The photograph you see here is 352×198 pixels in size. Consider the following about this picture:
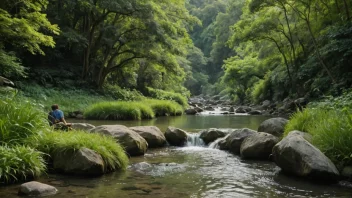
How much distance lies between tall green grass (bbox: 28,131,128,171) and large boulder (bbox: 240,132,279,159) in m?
3.73

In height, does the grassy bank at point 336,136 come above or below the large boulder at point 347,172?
above

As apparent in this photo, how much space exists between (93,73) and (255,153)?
70.8 ft

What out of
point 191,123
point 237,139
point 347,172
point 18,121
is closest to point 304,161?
point 347,172

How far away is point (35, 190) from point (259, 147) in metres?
6.20

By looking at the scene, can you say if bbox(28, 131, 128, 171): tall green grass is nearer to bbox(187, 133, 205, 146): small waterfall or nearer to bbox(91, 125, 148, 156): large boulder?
bbox(91, 125, 148, 156): large boulder

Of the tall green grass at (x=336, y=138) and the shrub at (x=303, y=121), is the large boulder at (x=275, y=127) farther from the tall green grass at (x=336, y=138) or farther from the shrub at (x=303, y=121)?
the tall green grass at (x=336, y=138)

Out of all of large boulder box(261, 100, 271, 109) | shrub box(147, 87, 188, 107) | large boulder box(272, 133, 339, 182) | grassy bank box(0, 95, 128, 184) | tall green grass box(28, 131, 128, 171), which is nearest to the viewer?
grassy bank box(0, 95, 128, 184)

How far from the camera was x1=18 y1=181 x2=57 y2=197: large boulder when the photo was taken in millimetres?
5855

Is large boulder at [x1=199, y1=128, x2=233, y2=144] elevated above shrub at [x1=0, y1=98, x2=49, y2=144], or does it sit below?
below

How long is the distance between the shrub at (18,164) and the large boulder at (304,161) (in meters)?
5.18

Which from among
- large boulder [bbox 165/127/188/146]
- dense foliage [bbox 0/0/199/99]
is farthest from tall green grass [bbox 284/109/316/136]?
dense foliage [bbox 0/0/199/99]

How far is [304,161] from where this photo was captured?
727 cm

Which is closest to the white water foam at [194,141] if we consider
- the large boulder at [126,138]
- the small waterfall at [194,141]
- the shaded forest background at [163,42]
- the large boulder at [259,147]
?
the small waterfall at [194,141]

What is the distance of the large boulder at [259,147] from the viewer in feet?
32.3
